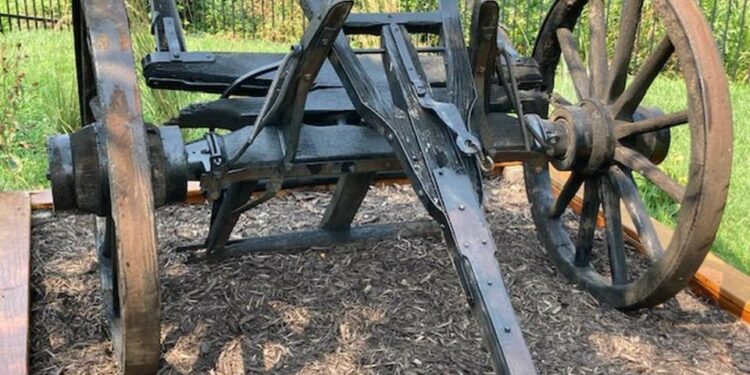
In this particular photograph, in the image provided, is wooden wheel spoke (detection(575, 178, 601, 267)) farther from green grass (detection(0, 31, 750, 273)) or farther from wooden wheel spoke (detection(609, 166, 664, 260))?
green grass (detection(0, 31, 750, 273))

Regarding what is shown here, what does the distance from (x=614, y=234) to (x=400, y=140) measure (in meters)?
1.11

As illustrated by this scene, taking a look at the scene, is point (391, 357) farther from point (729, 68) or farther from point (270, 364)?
point (729, 68)

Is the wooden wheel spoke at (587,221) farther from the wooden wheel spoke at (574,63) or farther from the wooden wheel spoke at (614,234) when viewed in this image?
the wooden wheel spoke at (574,63)

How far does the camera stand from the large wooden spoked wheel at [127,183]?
201 cm

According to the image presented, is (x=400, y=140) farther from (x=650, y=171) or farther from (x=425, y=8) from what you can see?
(x=425, y=8)

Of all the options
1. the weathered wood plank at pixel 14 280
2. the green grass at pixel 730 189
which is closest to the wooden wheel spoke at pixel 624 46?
the green grass at pixel 730 189

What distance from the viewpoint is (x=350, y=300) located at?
10.6 feet

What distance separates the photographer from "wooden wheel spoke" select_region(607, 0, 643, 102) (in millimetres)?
3088

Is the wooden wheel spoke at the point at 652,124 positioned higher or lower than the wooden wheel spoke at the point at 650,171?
higher

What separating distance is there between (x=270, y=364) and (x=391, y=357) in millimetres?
372

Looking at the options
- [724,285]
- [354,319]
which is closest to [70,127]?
[354,319]

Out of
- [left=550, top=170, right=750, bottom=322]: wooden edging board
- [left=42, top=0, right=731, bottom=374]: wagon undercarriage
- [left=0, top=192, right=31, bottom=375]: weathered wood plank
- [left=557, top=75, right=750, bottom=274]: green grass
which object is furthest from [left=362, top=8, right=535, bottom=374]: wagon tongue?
[left=557, top=75, right=750, bottom=274]: green grass

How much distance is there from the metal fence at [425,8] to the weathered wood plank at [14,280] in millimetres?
4220

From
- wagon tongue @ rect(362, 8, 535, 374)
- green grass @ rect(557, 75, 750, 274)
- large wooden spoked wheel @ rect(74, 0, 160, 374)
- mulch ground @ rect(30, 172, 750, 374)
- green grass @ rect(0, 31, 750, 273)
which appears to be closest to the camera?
large wooden spoked wheel @ rect(74, 0, 160, 374)
